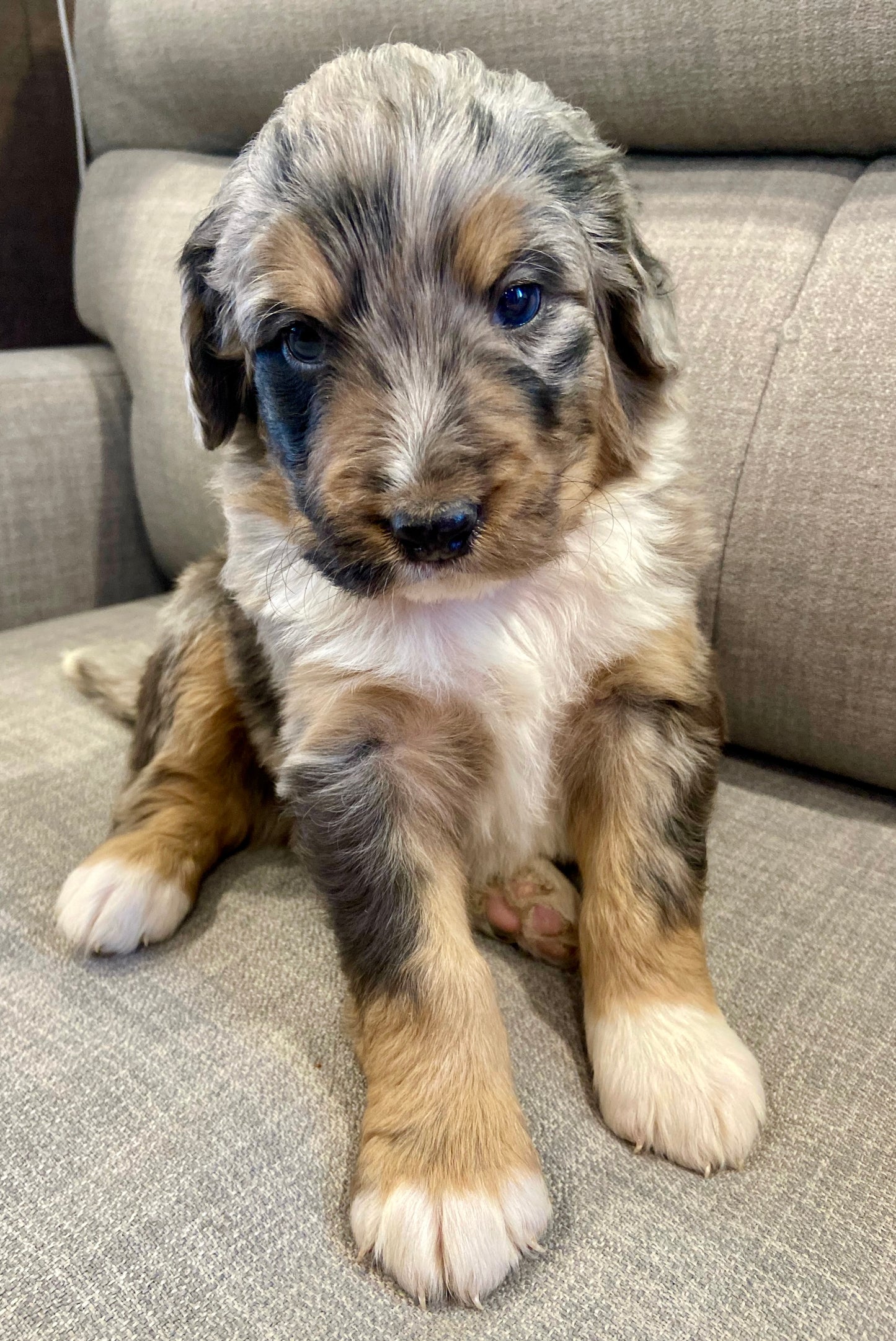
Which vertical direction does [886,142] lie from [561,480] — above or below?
above

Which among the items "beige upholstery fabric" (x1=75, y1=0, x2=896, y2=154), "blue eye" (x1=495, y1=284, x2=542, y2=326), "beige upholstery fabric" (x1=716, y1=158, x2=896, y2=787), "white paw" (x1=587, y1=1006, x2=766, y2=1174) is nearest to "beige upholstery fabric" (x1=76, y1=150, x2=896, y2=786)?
"beige upholstery fabric" (x1=716, y1=158, x2=896, y2=787)

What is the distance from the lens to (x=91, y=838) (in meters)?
2.14

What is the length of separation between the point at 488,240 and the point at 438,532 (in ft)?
1.53

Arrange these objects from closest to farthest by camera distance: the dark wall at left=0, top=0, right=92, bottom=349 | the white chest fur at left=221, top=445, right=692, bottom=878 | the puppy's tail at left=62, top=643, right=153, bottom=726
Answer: the white chest fur at left=221, top=445, right=692, bottom=878 < the puppy's tail at left=62, top=643, right=153, bottom=726 < the dark wall at left=0, top=0, right=92, bottom=349

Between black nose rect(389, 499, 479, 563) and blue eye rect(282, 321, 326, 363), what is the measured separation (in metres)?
0.39

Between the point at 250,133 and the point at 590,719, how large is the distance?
247cm

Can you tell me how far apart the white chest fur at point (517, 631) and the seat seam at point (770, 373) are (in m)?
0.47

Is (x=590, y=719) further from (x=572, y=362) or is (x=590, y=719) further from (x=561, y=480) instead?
(x=572, y=362)

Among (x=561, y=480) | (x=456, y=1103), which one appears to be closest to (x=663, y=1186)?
(x=456, y=1103)

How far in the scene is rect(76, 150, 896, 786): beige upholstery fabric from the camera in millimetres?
2045

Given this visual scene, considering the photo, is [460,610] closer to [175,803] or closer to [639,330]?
[639,330]

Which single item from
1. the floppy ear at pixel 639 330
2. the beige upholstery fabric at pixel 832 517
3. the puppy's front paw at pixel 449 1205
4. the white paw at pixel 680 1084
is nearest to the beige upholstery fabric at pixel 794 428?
the beige upholstery fabric at pixel 832 517

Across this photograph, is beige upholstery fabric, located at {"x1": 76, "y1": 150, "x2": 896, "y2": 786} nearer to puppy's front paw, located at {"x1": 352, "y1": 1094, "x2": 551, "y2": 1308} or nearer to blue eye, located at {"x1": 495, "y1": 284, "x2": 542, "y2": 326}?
blue eye, located at {"x1": 495, "y1": 284, "x2": 542, "y2": 326}

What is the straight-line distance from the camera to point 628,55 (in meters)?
2.33
